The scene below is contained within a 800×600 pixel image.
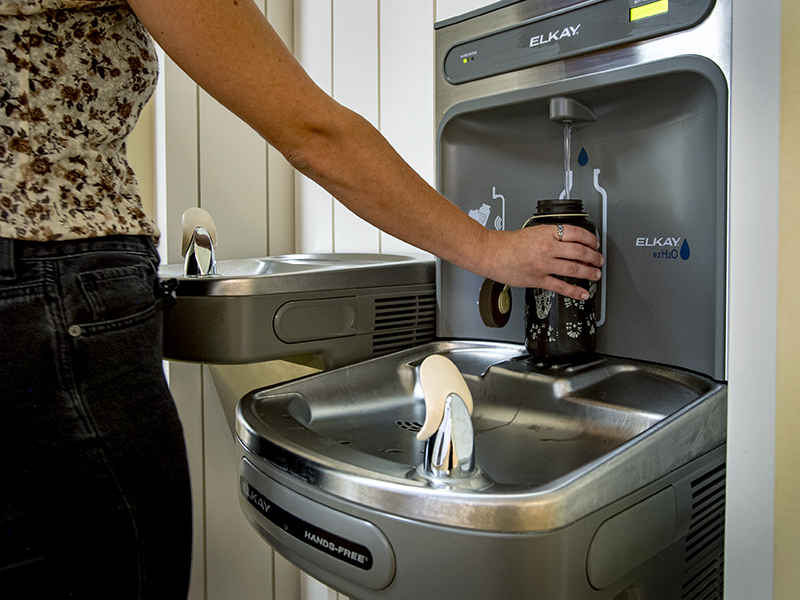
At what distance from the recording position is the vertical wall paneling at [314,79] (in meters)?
1.42

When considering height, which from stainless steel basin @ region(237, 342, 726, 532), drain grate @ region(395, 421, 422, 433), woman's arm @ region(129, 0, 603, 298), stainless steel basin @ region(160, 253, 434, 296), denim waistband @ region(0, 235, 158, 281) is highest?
woman's arm @ region(129, 0, 603, 298)

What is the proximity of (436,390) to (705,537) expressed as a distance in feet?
1.11

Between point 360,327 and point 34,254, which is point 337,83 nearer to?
point 360,327

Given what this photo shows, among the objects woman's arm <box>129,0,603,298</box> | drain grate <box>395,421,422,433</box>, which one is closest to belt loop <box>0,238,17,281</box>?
woman's arm <box>129,0,603,298</box>

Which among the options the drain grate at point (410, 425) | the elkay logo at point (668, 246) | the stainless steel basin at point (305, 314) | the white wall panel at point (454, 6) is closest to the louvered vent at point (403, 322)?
the stainless steel basin at point (305, 314)

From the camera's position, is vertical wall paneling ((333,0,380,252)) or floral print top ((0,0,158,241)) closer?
floral print top ((0,0,158,241))

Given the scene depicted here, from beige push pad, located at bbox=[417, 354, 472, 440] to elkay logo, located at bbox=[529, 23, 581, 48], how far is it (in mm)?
439

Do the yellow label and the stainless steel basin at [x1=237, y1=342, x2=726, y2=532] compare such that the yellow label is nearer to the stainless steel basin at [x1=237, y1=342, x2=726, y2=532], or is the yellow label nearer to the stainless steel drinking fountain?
the stainless steel drinking fountain

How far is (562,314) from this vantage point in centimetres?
79

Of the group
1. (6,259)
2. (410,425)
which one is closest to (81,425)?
(6,259)

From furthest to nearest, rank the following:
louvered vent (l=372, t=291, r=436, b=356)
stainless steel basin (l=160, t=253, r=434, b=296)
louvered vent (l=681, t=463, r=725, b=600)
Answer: louvered vent (l=372, t=291, r=436, b=356), stainless steel basin (l=160, t=253, r=434, b=296), louvered vent (l=681, t=463, r=725, b=600)

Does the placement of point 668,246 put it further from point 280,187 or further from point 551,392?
point 280,187

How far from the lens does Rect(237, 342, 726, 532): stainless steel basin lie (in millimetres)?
485

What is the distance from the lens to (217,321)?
0.85 m
